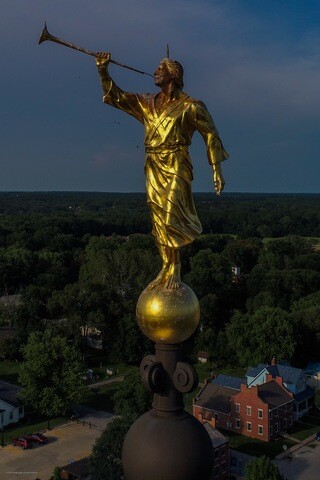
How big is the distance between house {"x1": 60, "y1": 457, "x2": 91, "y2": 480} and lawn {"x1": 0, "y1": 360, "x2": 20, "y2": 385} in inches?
651

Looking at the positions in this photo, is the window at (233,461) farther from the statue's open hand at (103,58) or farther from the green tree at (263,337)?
the statue's open hand at (103,58)

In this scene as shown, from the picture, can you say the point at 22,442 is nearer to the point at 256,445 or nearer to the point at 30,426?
the point at 30,426

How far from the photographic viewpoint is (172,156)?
7.59 metres

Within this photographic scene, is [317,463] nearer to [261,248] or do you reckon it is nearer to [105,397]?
[105,397]

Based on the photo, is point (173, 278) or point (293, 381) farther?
point (293, 381)

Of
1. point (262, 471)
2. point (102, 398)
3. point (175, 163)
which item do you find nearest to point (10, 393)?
point (102, 398)

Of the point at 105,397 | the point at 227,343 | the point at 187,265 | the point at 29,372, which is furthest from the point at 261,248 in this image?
the point at 29,372

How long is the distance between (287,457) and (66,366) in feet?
48.7

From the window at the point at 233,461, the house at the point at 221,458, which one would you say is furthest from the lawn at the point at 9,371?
the house at the point at 221,458

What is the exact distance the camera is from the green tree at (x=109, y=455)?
984 inches

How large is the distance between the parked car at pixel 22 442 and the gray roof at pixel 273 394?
14809mm

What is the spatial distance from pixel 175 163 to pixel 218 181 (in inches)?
24.1

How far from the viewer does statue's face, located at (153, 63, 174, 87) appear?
7.80 m

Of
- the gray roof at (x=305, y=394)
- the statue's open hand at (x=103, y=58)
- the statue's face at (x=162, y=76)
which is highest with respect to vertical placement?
the statue's open hand at (x=103, y=58)
